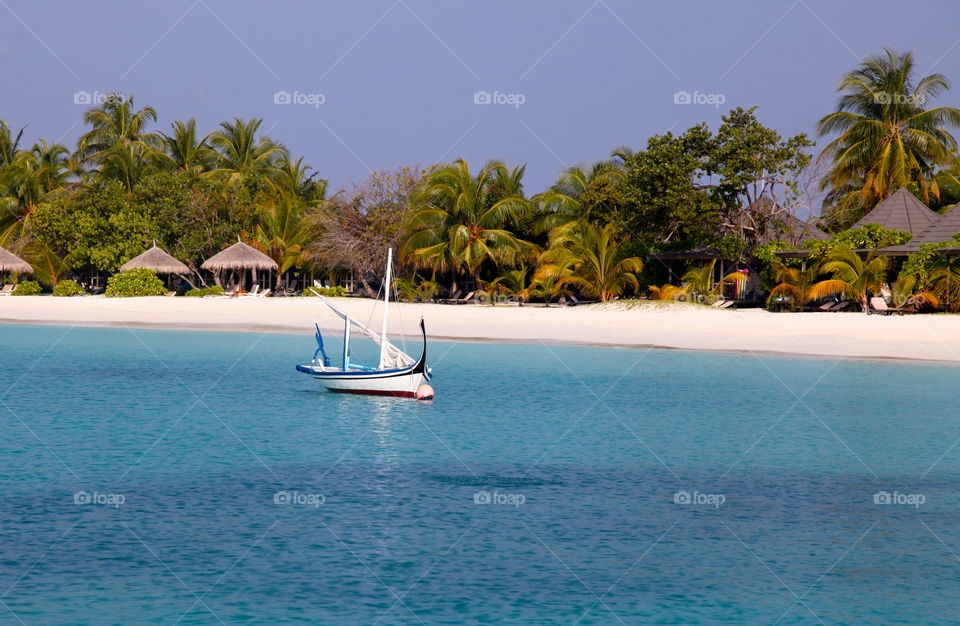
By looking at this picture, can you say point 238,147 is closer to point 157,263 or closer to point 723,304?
point 157,263

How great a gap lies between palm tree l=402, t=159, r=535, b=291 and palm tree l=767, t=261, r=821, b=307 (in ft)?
40.5

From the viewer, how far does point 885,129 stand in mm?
42906

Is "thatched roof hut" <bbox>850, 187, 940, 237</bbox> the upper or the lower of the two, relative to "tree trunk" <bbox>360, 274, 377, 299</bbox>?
upper

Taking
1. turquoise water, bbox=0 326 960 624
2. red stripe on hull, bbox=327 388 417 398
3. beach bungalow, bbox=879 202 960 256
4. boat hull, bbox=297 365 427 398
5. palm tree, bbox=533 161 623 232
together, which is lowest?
turquoise water, bbox=0 326 960 624

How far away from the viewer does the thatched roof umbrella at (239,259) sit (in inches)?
1887

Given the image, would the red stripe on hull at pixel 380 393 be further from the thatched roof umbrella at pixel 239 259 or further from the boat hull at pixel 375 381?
the thatched roof umbrella at pixel 239 259

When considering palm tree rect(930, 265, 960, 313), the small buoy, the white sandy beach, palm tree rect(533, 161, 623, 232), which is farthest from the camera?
palm tree rect(533, 161, 623, 232)

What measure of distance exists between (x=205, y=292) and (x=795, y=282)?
29.3 metres

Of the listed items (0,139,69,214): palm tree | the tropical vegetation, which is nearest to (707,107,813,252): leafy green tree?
the tropical vegetation

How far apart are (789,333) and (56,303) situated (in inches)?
1269

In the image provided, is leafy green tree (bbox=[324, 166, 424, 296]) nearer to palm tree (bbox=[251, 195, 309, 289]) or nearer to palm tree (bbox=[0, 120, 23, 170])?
palm tree (bbox=[251, 195, 309, 289])

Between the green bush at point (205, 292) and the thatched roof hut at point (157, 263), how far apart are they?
1.11m

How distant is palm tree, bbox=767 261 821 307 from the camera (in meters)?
34.8

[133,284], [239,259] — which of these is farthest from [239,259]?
[133,284]
